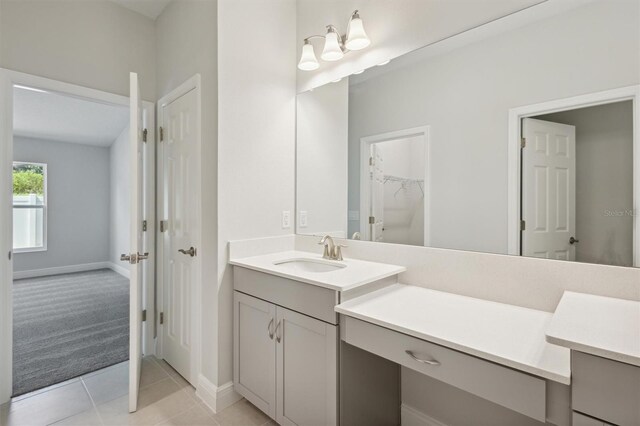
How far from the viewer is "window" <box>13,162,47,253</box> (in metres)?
5.43

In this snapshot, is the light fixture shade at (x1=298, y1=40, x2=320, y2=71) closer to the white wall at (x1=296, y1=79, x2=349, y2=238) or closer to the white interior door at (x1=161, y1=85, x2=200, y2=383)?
the white wall at (x1=296, y1=79, x2=349, y2=238)

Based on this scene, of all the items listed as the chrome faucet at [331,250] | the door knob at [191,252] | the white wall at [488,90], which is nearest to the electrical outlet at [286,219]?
the chrome faucet at [331,250]

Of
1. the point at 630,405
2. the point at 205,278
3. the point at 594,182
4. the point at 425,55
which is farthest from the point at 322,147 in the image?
the point at 630,405

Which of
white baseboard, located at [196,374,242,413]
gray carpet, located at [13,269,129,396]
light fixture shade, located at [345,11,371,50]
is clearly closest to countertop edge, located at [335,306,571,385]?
white baseboard, located at [196,374,242,413]

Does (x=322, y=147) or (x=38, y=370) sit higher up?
(x=322, y=147)

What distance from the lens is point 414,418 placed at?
164 centimetres

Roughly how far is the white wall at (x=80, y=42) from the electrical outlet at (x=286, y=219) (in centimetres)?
149

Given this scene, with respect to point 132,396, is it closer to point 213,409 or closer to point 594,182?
point 213,409

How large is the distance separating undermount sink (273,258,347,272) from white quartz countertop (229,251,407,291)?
3 cm

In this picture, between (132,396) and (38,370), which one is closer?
(132,396)

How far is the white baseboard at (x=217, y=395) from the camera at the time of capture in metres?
1.86

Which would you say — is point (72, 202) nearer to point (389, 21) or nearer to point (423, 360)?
point (389, 21)

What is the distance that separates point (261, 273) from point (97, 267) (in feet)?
19.8

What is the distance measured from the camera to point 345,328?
1.32 metres
